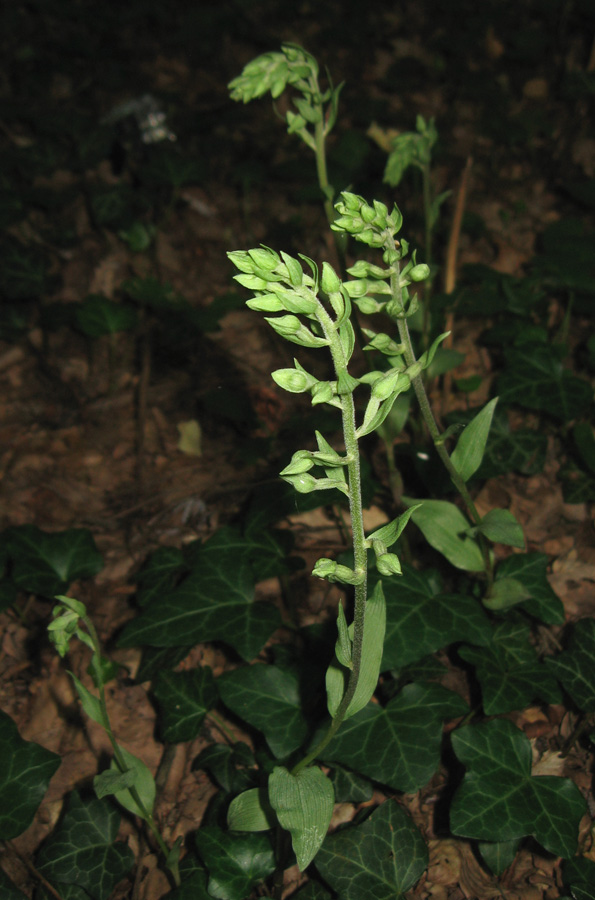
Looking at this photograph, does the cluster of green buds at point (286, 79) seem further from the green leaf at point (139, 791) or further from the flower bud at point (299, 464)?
the green leaf at point (139, 791)

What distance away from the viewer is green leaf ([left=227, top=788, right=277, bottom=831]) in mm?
1931

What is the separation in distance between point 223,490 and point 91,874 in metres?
1.76

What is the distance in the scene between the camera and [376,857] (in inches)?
76.7

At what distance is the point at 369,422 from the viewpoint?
4.56 ft

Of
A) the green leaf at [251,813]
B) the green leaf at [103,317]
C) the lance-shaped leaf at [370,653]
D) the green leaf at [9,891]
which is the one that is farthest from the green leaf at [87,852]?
the green leaf at [103,317]

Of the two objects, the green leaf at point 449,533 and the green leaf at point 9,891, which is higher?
the green leaf at point 449,533

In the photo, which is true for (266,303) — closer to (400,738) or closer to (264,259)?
(264,259)

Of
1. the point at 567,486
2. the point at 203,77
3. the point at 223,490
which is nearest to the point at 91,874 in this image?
the point at 223,490

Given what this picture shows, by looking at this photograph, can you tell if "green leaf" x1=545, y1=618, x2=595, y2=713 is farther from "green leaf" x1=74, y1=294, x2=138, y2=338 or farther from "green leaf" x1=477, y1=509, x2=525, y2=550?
"green leaf" x1=74, y1=294, x2=138, y2=338

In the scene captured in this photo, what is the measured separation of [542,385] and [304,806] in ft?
7.65

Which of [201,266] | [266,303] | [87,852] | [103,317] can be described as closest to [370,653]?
[266,303]

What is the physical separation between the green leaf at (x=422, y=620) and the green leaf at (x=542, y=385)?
1229 millimetres

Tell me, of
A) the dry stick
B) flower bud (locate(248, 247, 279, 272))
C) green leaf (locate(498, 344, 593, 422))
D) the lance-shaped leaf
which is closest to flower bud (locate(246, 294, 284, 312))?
flower bud (locate(248, 247, 279, 272))

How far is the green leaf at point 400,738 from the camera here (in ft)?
6.43
